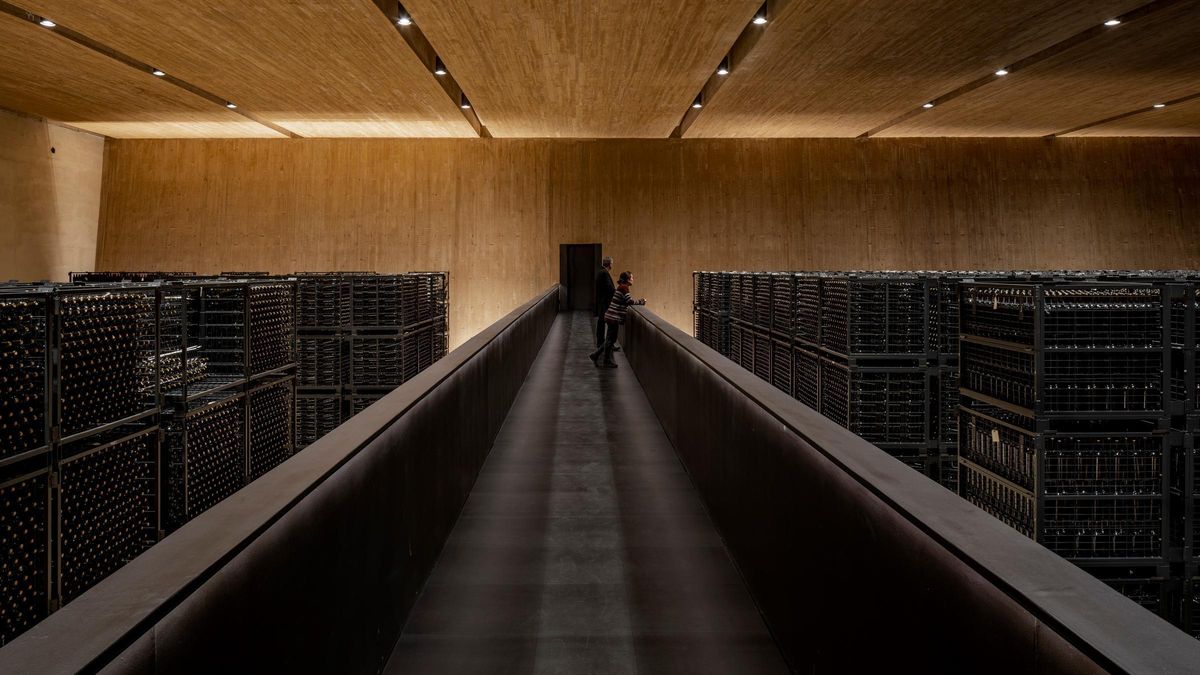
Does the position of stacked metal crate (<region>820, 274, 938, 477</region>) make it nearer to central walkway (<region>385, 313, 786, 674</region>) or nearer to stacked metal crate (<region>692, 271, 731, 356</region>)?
central walkway (<region>385, 313, 786, 674</region>)

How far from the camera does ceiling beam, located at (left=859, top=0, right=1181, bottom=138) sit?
903 centimetres

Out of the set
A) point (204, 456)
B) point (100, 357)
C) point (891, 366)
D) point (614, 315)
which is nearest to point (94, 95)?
point (614, 315)

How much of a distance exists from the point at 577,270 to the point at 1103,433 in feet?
47.6

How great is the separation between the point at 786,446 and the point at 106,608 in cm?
177

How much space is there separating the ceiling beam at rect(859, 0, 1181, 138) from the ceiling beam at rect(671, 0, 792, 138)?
402 centimetres

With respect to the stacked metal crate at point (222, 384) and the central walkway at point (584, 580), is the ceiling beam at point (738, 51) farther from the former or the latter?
the stacked metal crate at point (222, 384)

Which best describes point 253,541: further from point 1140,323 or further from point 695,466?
point 1140,323

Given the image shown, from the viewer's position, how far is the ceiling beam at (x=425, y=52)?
9.17 meters

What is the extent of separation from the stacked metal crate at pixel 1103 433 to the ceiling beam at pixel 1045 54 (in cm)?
795

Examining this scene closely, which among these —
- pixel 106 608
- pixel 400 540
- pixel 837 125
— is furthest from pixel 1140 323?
pixel 837 125

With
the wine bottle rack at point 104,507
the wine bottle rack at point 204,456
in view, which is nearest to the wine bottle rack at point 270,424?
the wine bottle rack at point 204,456

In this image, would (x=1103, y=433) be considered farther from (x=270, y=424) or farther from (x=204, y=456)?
(x=270, y=424)

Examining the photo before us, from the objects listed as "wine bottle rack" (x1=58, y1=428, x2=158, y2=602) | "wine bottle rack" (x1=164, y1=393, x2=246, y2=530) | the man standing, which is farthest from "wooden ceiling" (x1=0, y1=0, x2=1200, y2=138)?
"wine bottle rack" (x1=58, y1=428, x2=158, y2=602)

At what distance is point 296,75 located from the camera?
1152 centimetres
